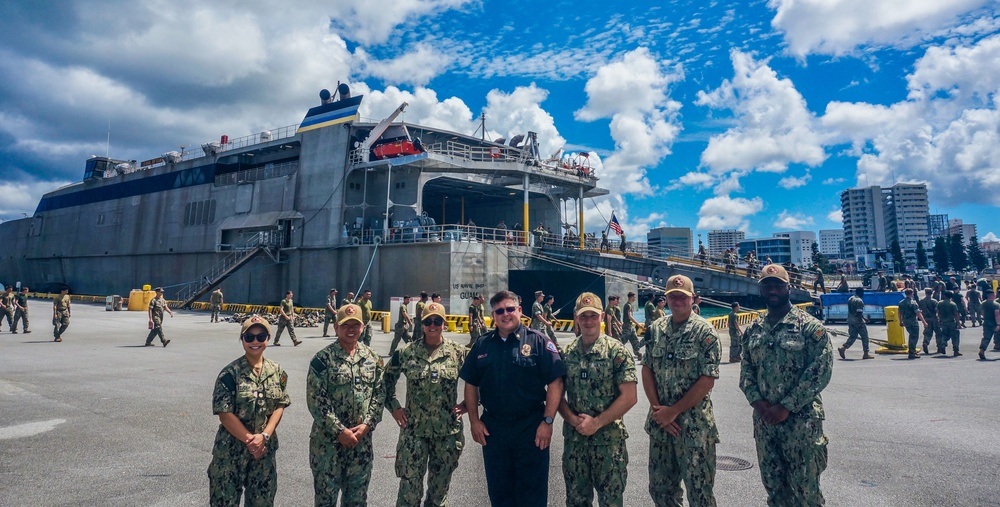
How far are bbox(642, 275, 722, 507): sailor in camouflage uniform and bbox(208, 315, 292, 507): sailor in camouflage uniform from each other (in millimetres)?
2650

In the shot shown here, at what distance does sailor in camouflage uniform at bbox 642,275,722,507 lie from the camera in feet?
11.6

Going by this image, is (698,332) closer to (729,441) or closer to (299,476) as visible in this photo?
(729,441)

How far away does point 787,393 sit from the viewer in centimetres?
364

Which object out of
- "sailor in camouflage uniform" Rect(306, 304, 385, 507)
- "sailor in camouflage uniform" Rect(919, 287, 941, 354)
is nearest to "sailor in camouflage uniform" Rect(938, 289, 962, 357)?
"sailor in camouflage uniform" Rect(919, 287, 941, 354)

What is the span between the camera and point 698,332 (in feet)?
12.3

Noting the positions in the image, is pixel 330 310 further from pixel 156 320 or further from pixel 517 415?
pixel 517 415

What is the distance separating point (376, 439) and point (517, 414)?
3229 mm

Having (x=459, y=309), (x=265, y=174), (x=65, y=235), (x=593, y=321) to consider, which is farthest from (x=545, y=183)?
(x=65, y=235)

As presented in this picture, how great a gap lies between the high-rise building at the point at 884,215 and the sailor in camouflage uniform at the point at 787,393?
214 metres

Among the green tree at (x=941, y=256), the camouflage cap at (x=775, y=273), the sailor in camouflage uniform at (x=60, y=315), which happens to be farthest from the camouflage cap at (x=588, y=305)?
the green tree at (x=941, y=256)

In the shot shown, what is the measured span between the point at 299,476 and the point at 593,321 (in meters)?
3.21

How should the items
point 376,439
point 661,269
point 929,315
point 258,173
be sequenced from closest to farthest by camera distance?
point 376,439 → point 929,315 → point 661,269 → point 258,173

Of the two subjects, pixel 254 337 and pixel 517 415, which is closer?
pixel 517 415

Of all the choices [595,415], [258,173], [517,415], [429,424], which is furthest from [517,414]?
[258,173]
